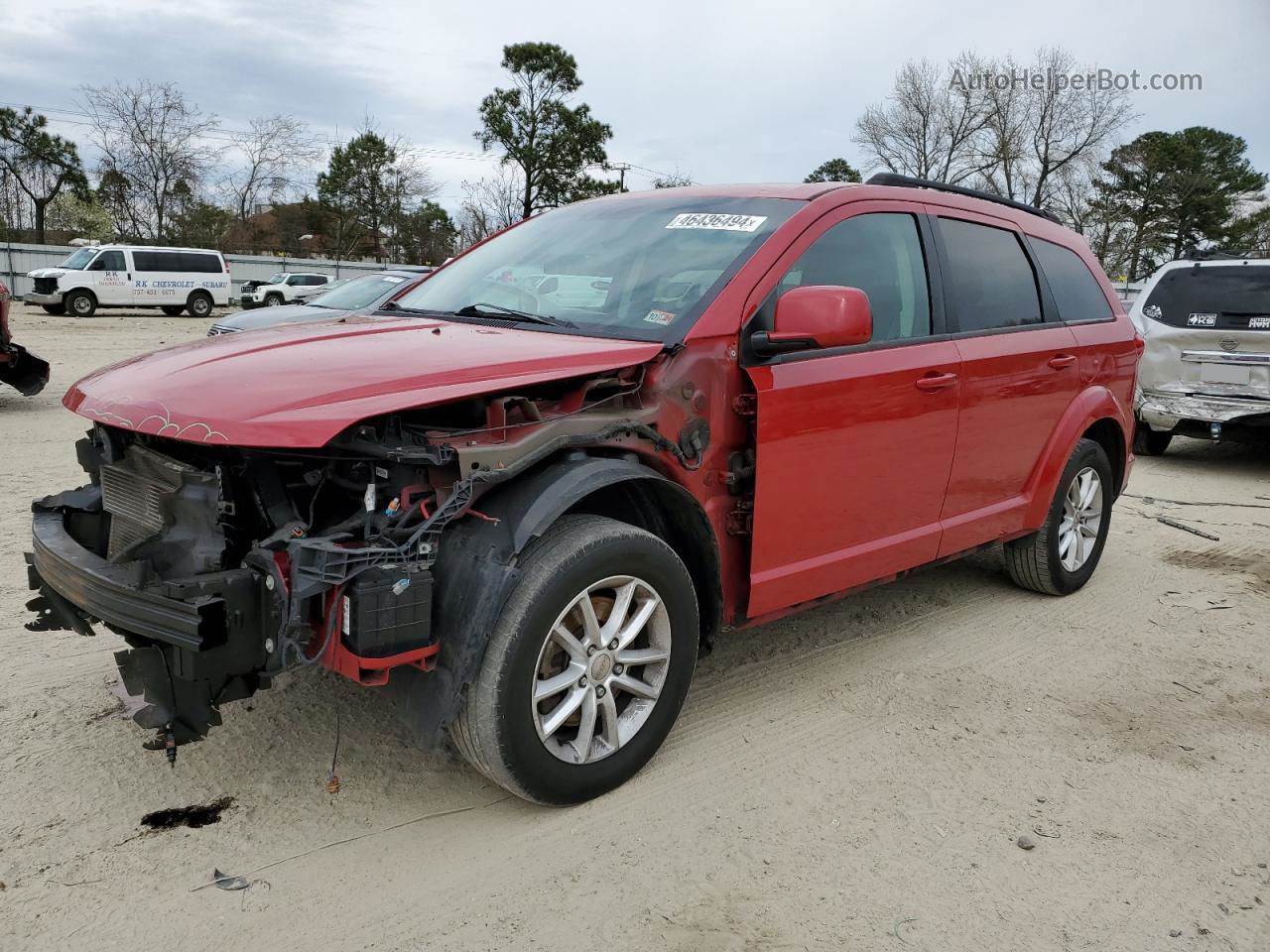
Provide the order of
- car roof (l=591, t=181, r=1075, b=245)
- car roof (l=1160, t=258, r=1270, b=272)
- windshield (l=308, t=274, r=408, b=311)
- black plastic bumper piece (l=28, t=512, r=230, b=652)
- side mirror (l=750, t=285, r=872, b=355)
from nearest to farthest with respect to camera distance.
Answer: black plastic bumper piece (l=28, t=512, r=230, b=652), side mirror (l=750, t=285, r=872, b=355), car roof (l=591, t=181, r=1075, b=245), car roof (l=1160, t=258, r=1270, b=272), windshield (l=308, t=274, r=408, b=311)

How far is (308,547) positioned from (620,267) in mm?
1644

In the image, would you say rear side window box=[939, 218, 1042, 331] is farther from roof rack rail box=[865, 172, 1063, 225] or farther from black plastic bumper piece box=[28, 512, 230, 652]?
black plastic bumper piece box=[28, 512, 230, 652]

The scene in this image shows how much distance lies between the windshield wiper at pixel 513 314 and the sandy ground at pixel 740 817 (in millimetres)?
1463

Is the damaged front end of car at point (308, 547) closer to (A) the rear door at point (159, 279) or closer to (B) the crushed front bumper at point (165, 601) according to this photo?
(B) the crushed front bumper at point (165, 601)

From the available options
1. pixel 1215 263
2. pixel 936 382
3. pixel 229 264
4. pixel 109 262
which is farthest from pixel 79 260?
pixel 936 382

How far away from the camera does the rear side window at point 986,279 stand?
4.01 m

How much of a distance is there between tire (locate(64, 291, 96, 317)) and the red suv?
25.8m

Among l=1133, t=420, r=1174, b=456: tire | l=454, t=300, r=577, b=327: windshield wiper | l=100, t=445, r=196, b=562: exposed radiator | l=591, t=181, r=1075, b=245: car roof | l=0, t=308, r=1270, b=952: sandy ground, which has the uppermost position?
l=591, t=181, r=1075, b=245: car roof

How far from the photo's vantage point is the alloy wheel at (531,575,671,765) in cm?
272

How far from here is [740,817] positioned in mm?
2863

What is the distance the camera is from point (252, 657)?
2.40 meters

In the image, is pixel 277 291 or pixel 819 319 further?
pixel 277 291

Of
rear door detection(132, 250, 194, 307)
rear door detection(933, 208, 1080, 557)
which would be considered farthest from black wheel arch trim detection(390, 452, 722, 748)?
rear door detection(132, 250, 194, 307)

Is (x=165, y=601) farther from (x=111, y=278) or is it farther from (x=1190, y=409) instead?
(x=111, y=278)
